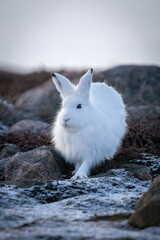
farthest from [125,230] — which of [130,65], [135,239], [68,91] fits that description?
[130,65]

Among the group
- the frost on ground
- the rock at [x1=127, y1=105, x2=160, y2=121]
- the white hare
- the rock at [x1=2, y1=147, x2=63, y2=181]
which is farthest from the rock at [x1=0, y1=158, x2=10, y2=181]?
the rock at [x1=127, y1=105, x2=160, y2=121]

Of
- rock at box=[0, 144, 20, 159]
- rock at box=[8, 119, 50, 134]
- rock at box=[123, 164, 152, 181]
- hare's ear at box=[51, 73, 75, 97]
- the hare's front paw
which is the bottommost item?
the hare's front paw

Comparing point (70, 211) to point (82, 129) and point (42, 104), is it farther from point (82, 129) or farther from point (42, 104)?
point (42, 104)

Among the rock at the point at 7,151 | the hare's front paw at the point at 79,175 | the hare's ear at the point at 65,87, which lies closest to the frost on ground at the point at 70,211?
the hare's front paw at the point at 79,175

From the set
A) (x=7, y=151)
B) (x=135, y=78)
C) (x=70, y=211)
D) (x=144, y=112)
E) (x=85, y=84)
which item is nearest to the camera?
(x=70, y=211)

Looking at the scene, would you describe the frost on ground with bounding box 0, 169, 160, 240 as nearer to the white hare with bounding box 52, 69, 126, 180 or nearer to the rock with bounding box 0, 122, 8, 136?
the white hare with bounding box 52, 69, 126, 180

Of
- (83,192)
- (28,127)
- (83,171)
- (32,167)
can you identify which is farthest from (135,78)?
(83,192)
